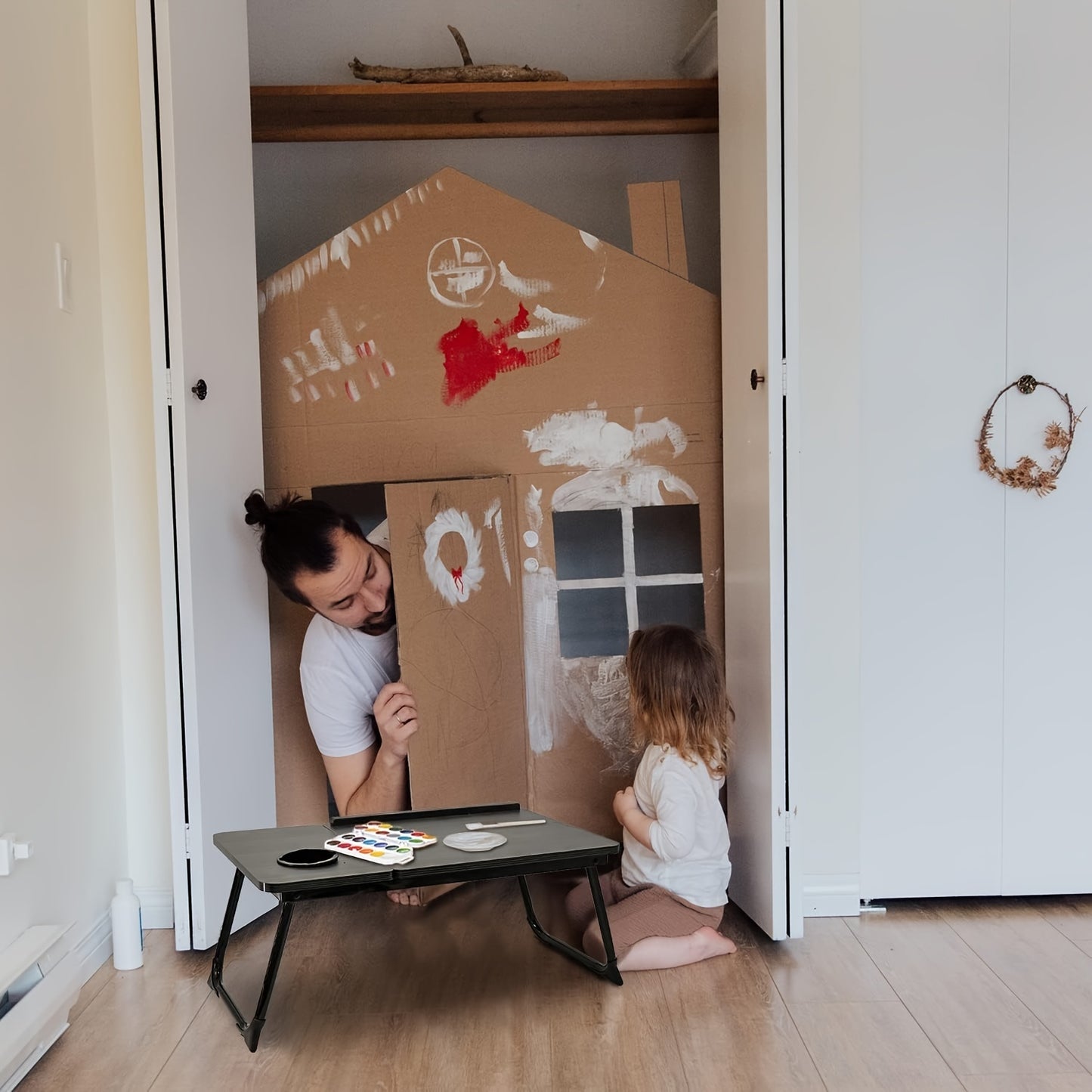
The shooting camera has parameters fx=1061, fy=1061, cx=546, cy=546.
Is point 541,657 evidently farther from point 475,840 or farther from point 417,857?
point 417,857

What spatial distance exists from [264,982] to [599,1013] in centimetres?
63

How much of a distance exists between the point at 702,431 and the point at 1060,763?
3.87 feet

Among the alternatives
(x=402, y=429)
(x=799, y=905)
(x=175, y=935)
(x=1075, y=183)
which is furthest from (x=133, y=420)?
(x=1075, y=183)

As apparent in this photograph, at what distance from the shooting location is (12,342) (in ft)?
6.71

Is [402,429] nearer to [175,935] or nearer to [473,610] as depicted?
[473,610]

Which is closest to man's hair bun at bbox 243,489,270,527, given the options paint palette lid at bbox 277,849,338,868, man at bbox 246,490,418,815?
man at bbox 246,490,418,815

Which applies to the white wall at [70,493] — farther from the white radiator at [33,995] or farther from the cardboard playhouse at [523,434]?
the cardboard playhouse at [523,434]

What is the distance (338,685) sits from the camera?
2.59m

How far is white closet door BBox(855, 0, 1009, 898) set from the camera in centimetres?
249

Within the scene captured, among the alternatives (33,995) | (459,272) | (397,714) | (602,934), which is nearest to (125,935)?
(33,995)

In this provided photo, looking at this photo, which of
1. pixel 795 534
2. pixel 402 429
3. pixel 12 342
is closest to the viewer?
pixel 12 342

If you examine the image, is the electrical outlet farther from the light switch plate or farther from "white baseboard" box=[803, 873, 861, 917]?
"white baseboard" box=[803, 873, 861, 917]

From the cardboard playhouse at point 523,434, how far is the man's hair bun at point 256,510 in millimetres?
197

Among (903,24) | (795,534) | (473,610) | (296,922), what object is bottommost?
(296,922)
